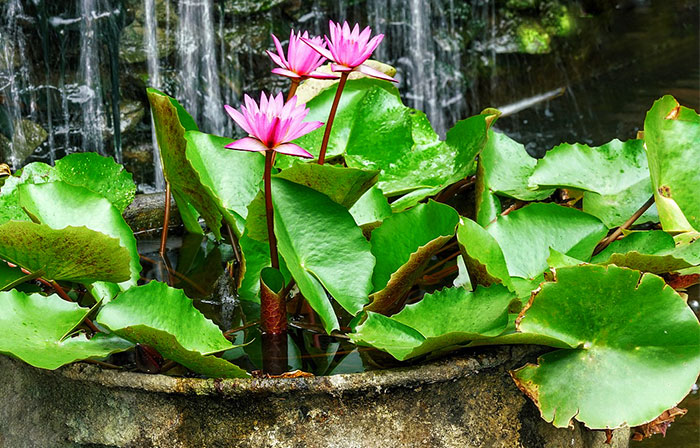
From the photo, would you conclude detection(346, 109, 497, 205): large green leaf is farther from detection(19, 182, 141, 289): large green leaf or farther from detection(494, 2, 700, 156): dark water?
detection(494, 2, 700, 156): dark water

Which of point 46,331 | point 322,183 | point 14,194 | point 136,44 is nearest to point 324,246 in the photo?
point 322,183

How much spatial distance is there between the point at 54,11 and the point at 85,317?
7.31 ft

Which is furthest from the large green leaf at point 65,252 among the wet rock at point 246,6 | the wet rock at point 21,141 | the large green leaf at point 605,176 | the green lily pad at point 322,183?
the wet rock at point 246,6

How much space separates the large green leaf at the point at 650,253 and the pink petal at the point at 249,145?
0.36 m

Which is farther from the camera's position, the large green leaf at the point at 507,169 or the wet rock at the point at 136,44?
the wet rock at the point at 136,44

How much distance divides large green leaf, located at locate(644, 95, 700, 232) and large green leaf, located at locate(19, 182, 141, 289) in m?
0.59

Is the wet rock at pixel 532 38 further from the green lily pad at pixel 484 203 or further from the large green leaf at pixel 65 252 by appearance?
the large green leaf at pixel 65 252

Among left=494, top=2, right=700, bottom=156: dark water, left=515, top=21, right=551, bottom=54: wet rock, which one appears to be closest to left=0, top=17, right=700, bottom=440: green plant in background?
left=494, top=2, right=700, bottom=156: dark water

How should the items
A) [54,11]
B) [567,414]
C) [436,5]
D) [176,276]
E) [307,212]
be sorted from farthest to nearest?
[436,5] < [54,11] < [176,276] < [307,212] < [567,414]

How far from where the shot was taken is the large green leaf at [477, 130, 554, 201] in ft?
3.41

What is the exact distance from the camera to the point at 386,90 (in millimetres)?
1146

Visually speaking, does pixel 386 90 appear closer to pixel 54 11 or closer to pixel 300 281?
pixel 300 281

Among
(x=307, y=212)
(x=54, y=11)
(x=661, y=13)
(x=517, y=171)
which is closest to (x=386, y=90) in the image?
Answer: (x=517, y=171)

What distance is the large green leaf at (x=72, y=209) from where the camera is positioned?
87 centimetres
